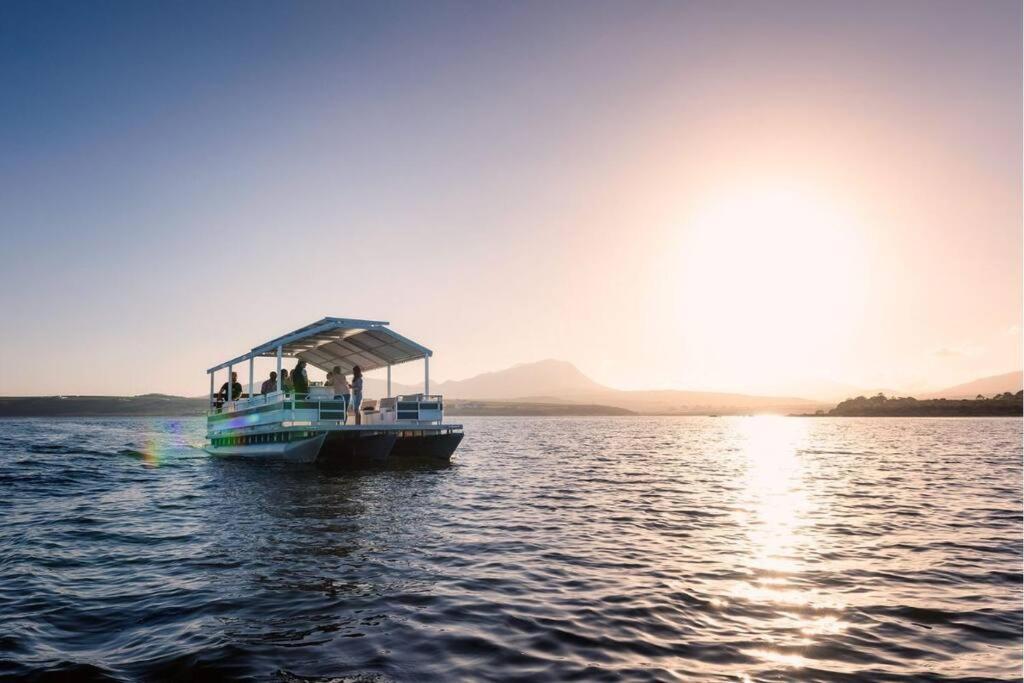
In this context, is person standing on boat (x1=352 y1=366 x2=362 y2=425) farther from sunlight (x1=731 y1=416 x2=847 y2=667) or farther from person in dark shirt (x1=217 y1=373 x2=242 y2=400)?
sunlight (x1=731 y1=416 x2=847 y2=667)

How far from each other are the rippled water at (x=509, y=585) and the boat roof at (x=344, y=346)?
9.10m

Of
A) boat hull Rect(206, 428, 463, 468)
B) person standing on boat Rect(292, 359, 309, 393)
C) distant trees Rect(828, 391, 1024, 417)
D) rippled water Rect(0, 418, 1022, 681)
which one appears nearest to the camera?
rippled water Rect(0, 418, 1022, 681)

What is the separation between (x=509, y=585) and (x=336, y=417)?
67.7 feet

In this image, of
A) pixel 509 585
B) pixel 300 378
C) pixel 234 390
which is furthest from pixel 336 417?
pixel 509 585

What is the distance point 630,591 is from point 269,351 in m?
25.9

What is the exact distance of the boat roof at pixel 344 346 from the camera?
91.1ft

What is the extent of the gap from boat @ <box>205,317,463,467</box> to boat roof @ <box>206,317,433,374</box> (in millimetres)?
43

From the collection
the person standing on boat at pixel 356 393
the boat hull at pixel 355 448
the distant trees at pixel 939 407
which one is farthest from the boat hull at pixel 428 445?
the distant trees at pixel 939 407

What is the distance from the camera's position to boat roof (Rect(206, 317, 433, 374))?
91.1 ft

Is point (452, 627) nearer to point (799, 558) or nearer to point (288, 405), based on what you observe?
point (799, 558)

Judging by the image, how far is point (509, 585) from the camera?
924 centimetres

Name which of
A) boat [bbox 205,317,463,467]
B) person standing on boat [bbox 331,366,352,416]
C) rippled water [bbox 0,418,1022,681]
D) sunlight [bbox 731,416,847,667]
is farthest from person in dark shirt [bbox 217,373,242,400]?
sunlight [bbox 731,416,847,667]

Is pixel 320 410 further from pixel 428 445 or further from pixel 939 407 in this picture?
pixel 939 407

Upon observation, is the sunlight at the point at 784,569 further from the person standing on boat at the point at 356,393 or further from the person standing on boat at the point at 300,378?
the person standing on boat at the point at 300,378
